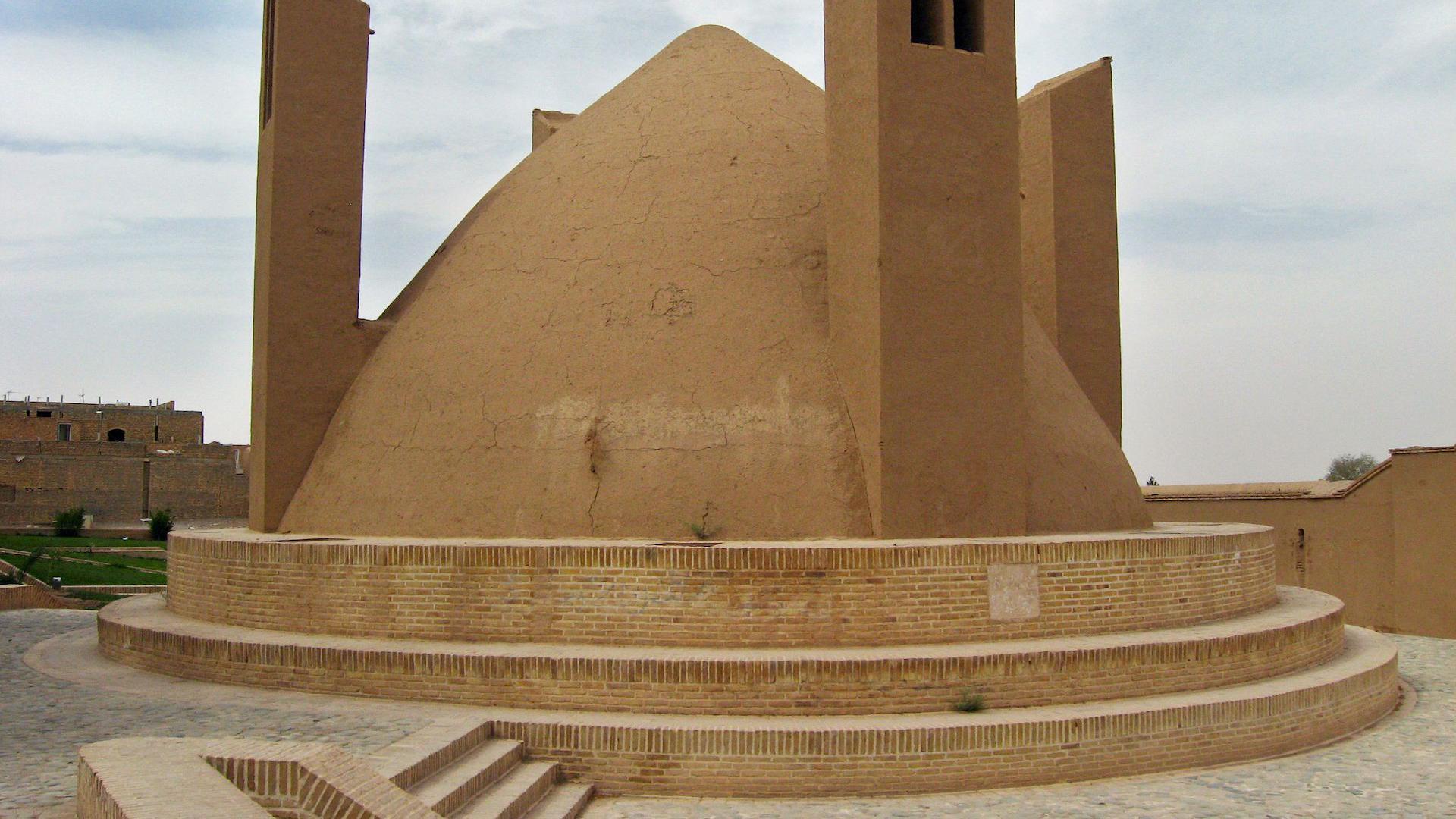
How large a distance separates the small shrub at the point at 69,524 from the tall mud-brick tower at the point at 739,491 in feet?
68.3

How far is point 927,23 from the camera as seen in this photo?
28.5 ft

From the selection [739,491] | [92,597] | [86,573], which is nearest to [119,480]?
[86,573]

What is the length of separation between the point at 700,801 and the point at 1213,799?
109 inches

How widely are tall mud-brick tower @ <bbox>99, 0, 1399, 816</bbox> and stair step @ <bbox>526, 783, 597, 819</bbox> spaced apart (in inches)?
5.8

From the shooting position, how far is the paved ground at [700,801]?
6023 mm

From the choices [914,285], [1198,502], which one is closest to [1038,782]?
[914,285]

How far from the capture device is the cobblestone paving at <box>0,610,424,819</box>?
5207 mm

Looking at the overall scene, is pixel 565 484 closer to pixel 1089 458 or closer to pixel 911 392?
pixel 911 392

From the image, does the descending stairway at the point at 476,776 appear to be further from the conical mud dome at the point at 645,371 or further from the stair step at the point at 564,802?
the conical mud dome at the point at 645,371

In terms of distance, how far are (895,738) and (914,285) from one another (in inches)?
125

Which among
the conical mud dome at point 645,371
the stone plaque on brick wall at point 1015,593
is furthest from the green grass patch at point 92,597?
the stone plaque on brick wall at point 1015,593

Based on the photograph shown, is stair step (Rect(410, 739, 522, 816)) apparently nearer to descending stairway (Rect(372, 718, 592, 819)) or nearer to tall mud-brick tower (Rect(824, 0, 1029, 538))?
descending stairway (Rect(372, 718, 592, 819))

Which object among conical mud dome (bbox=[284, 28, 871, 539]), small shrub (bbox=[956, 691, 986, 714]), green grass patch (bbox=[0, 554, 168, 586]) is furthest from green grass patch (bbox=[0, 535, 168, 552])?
small shrub (bbox=[956, 691, 986, 714])

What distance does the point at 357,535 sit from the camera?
902 cm
